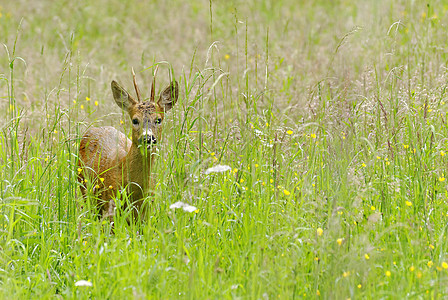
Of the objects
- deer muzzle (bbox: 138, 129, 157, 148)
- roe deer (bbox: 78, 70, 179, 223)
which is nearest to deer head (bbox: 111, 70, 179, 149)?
roe deer (bbox: 78, 70, 179, 223)

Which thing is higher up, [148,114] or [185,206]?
[148,114]

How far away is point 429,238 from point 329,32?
23.1 feet

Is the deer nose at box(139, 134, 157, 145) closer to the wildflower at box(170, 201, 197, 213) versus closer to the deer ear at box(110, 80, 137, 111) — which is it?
the deer ear at box(110, 80, 137, 111)

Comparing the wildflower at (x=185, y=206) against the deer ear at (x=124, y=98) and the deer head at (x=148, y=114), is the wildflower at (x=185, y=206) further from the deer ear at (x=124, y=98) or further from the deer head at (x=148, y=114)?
the deer ear at (x=124, y=98)

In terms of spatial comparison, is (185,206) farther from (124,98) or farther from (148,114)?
(124,98)

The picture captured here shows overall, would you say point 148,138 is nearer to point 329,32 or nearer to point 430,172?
point 430,172

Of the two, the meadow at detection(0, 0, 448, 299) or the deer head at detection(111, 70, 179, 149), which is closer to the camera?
the meadow at detection(0, 0, 448, 299)

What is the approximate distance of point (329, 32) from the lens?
413 inches

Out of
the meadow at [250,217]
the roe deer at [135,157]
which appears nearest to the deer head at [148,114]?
the roe deer at [135,157]

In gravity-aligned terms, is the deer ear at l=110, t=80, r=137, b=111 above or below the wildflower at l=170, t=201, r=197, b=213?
above

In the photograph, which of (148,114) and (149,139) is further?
(148,114)

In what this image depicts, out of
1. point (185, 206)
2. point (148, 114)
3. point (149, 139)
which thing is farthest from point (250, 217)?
point (148, 114)

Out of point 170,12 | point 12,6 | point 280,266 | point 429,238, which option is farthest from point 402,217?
point 12,6

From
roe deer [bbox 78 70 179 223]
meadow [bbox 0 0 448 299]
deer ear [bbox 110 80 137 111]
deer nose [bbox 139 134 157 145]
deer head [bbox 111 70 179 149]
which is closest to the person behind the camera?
meadow [bbox 0 0 448 299]
